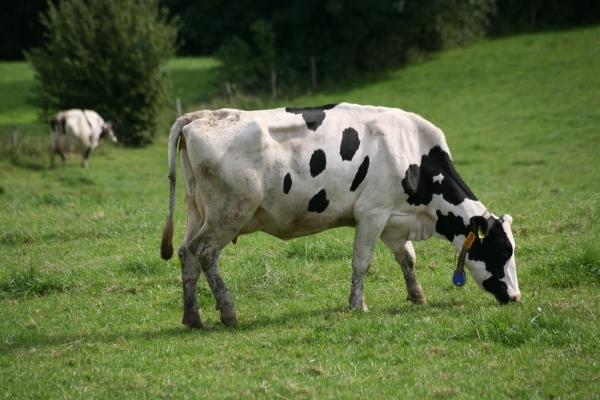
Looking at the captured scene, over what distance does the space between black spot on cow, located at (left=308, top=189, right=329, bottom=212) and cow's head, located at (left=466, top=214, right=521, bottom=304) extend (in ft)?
6.20

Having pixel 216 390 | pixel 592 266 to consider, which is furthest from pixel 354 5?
pixel 216 390

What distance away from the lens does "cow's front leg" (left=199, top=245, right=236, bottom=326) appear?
33.9 feet

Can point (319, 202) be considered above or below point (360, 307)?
above

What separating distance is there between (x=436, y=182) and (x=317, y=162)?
65.1 inches

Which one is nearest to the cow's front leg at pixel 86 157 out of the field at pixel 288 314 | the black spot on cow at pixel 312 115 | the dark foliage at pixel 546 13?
the field at pixel 288 314

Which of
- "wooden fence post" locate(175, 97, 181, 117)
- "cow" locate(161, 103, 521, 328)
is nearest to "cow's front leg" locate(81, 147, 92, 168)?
"wooden fence post" locate(175, 97, 181, 117)

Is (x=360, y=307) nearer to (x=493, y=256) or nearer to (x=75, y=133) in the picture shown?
(x=493, y=256)

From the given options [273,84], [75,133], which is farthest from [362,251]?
[273,84]

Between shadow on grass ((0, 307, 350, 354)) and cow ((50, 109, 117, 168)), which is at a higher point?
shadow on grass ((0, 307, 350, 354))

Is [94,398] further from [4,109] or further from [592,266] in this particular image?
[4,109]

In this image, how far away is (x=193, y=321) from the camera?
407 inches

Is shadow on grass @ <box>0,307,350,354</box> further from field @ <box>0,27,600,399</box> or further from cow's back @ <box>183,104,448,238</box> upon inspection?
cow's back @ <box>183,104,448,238</box>

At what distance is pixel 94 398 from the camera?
7.81 metres

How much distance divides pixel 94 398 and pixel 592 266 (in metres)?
6.94
